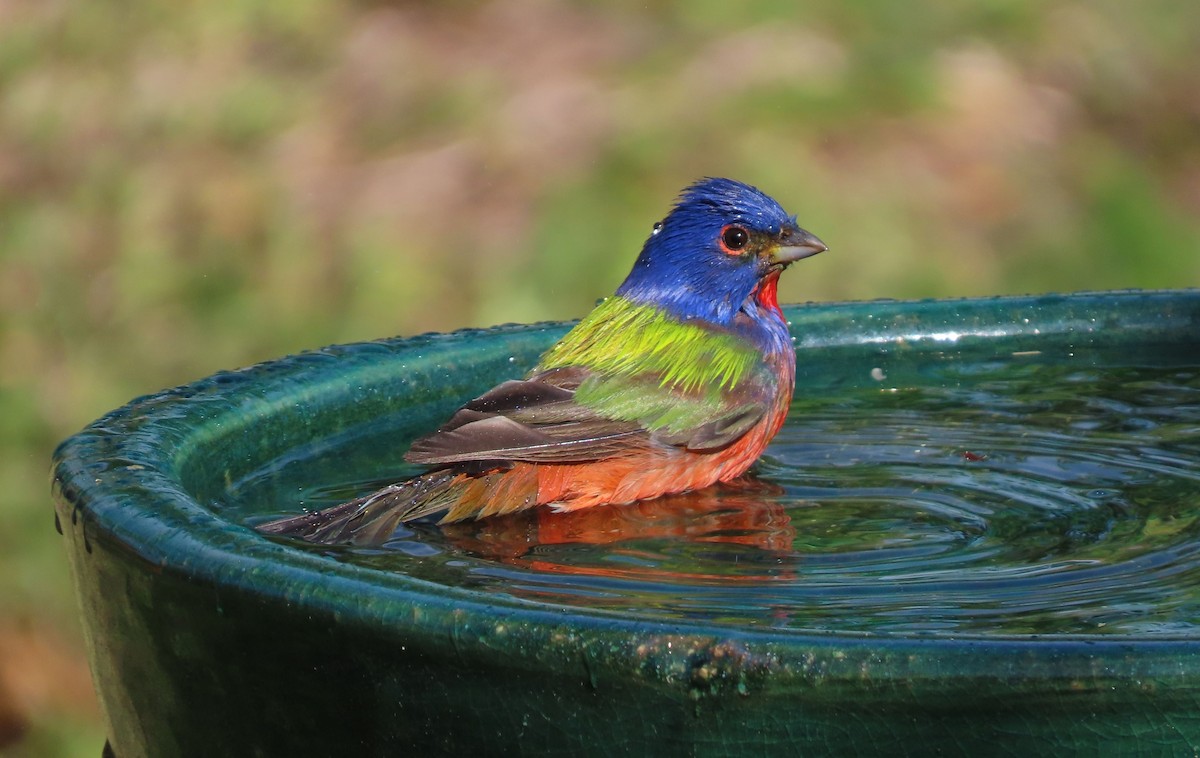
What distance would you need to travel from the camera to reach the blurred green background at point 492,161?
26.1ft

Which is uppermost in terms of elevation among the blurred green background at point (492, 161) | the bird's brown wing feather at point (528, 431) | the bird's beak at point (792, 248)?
the bird's beak at point (792, 248)

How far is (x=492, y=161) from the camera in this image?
29.5 feet

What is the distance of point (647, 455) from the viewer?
363cm

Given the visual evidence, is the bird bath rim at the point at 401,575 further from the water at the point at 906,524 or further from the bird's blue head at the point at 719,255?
the bird's blue head at the point at 719,255

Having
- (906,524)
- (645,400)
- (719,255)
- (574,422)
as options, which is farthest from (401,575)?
(719,255)

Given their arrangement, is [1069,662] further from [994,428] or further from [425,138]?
[425,138]

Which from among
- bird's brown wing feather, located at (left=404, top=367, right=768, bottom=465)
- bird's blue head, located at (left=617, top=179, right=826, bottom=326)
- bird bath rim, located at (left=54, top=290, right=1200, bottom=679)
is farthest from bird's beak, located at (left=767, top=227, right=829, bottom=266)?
bird's brown wing feather, located at (left=404, top=367, right=768, bottom=465)

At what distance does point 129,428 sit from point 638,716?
1441 millimetres

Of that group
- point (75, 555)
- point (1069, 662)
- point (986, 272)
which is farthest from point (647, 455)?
point (986, 272)

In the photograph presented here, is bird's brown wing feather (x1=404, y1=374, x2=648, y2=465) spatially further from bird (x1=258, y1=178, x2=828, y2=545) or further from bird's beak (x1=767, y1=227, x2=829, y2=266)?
bird's beak (x1=767, y1=227, x2=829, y2=266)

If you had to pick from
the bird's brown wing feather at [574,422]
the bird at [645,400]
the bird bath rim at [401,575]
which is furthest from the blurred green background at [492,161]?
the bird's brown wing feather at [574,422]

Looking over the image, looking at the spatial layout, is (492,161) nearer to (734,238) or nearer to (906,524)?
(734,238)

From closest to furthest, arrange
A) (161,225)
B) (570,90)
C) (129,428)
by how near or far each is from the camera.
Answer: (129,428), (161,225), (570,90)

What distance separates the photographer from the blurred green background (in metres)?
7.96
